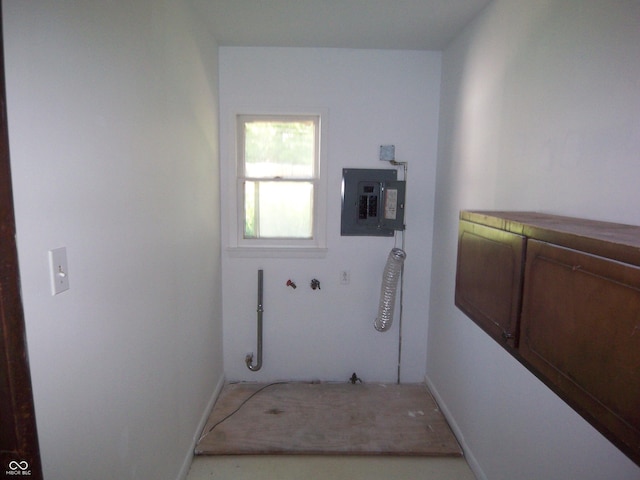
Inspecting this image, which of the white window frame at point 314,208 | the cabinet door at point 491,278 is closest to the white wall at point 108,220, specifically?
the white window frame at point 314,208

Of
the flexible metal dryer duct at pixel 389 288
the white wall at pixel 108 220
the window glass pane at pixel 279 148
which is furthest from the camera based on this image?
the window glass pane at pixel 279 148

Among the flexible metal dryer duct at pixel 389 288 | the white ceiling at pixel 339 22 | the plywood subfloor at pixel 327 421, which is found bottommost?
the plywood subfloor at pixel 327 421

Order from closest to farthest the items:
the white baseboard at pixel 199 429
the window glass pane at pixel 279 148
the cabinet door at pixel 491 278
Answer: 1. the cabinet door at pixel 491 278
2. the white baseboard at pixel 199 429
3. the window glass pane at pixel 279 148

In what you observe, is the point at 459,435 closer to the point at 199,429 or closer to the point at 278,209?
the point at 199,429

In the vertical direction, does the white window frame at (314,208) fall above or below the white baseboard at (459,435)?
above

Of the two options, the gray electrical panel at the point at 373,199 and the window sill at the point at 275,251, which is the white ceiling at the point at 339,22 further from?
the window sill at the point at 275,251

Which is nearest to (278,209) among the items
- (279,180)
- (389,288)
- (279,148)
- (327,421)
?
(279,180)

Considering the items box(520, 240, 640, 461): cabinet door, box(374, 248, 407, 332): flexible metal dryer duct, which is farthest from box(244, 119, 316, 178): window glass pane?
box(520, 240, 640, 461): cabinet door

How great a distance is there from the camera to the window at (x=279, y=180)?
2816 millimetres

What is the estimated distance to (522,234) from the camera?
1.00 metres

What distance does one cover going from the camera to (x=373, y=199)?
110 inches

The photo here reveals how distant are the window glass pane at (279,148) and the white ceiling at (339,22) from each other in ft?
1.89

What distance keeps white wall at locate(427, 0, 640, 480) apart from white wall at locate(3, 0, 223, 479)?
5.39 feet

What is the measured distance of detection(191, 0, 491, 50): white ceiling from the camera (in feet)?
6.67
